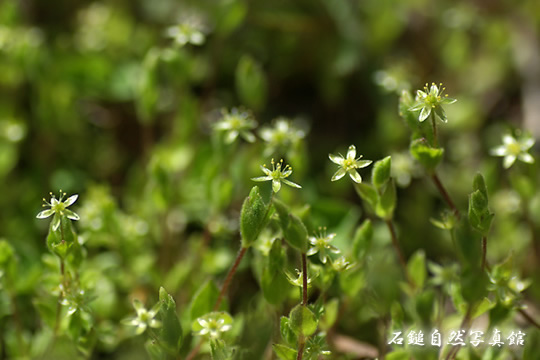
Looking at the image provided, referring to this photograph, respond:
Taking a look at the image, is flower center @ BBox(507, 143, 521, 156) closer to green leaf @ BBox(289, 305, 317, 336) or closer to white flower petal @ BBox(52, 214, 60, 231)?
green leaf @ BBox(289, 305, 317, 336)

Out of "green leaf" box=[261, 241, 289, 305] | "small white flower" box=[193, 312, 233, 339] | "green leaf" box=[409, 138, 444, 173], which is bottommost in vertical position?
"small white flower" box=[193, 312, 233, 339]

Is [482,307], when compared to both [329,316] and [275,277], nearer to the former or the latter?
[329,316]

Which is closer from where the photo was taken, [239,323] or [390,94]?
[239,323]

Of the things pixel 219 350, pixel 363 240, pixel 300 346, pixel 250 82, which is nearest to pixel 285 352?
pixel 300 346

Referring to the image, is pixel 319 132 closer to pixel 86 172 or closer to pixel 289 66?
pixel 289 66

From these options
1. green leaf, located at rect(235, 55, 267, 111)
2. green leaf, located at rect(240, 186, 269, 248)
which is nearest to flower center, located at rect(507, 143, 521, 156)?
green leaf, located at rect(240, 186, 269, 248)

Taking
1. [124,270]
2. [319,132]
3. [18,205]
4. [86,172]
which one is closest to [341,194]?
[319,132]

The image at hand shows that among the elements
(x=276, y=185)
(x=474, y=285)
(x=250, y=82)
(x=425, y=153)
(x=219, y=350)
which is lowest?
(x=219, y=350)
